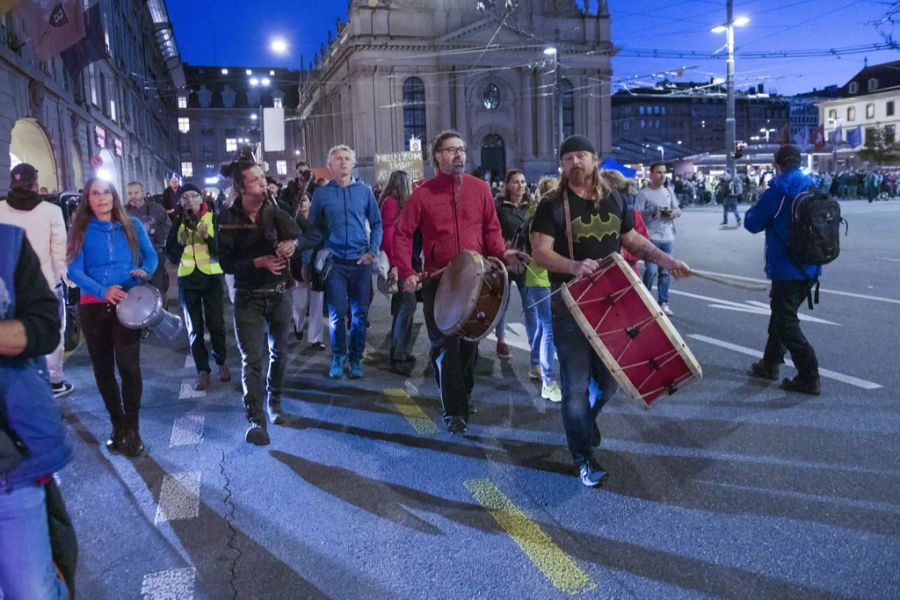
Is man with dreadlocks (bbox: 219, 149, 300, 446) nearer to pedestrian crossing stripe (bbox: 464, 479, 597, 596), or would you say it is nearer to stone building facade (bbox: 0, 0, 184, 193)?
stone building facade (bbox: 0, 0, 184, 193)

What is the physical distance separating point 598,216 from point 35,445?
10.4ft

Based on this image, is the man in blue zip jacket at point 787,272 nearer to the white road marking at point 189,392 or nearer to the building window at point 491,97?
the white road marking at point 189,392

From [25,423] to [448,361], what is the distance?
3.44 m

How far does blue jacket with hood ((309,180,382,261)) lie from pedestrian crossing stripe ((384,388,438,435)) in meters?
1.38

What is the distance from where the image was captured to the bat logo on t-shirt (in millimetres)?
4406

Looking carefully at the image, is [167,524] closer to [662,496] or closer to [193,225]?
[662,496]

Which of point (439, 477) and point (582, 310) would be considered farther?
point (439, 477)

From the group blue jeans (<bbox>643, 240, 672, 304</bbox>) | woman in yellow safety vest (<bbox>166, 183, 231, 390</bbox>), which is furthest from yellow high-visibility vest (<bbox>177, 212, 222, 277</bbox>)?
blue jeans (<bbox>643, 240, 672, 304</bbox>)

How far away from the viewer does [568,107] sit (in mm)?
63281

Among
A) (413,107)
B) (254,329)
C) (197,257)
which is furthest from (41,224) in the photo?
(413,107)

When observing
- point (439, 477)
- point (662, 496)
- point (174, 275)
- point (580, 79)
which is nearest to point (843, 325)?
point (662, 496)

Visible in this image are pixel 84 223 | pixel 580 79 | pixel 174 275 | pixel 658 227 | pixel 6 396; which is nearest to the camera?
pixel 6 396

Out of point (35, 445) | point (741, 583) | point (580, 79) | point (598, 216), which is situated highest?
point (580, 79)

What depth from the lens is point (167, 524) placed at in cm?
414
